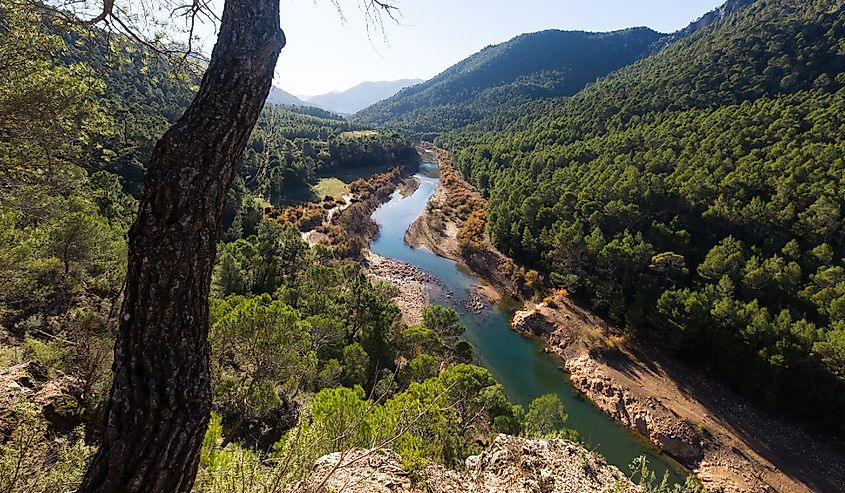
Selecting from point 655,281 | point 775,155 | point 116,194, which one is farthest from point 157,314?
point 775,155

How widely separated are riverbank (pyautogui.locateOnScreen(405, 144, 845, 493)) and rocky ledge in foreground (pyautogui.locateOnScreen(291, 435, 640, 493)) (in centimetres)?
1640

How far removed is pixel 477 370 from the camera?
1645cm

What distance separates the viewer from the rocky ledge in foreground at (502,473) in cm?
462

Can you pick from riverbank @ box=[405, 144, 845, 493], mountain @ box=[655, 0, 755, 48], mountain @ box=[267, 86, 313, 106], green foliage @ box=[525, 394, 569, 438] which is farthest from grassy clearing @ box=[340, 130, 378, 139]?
mountain @ box=[267, 86, 313, 106]

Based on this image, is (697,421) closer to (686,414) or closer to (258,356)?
(686,414)

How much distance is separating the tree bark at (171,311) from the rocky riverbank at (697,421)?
71.9 ft

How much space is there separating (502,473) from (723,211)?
30.0m

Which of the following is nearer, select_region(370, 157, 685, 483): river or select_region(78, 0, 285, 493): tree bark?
select_region(78, 0, 285, 493): tree bark

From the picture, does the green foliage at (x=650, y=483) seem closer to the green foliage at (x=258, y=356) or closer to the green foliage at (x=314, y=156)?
the green foliage at (x=258, y=356)

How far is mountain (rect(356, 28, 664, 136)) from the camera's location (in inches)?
4500

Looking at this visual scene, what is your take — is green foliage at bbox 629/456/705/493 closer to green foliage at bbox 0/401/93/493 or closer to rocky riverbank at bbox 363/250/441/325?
green foliage at bbox 0/401/93/493

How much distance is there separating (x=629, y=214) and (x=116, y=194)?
1337 inches

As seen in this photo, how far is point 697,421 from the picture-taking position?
64.8ft

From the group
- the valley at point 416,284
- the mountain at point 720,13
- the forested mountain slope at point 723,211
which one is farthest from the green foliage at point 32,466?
the mountain at point 720,13
